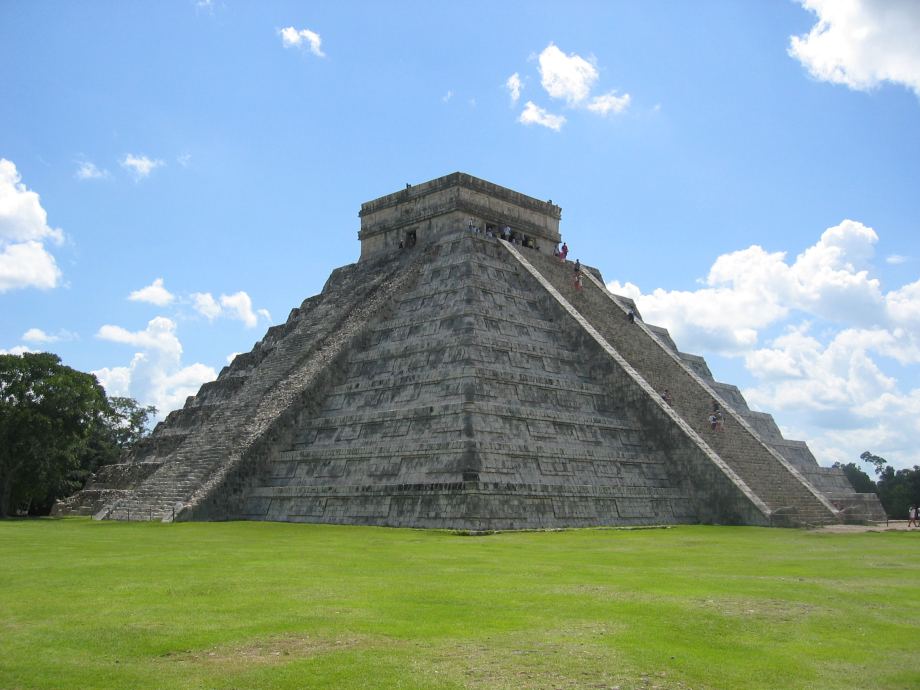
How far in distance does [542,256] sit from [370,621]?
23.2 metres

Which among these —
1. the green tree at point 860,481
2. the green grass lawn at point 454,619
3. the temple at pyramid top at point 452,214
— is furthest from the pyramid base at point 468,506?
the green tree at point 860,481

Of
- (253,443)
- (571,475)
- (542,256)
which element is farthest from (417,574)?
(542,256)

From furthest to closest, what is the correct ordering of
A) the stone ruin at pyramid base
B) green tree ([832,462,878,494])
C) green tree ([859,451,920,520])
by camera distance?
green tree ([832,462,878,494])
green tree ([859,451,920,520])
the stone ruin at pyramid base

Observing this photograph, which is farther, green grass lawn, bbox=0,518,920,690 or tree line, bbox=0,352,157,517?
tree line, bbox=0,352,157,517

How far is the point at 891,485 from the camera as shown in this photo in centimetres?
4728

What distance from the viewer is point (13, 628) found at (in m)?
6.62

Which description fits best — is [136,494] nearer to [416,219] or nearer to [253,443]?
[253,443]

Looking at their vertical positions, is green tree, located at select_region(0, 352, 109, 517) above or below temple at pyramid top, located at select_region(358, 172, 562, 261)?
below

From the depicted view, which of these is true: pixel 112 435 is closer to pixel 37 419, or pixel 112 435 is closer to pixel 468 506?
pixel 37 419

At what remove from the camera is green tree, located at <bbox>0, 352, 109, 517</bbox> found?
88.6 ft

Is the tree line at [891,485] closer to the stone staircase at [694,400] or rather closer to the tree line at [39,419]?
the stone staircase at [694,400]

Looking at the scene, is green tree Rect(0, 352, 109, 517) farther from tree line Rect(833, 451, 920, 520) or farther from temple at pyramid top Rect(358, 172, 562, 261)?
tree line Rect(833, 451, 920, 520)

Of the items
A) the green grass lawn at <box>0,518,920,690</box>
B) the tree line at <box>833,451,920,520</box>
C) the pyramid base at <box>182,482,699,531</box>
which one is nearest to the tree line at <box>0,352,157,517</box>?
the pyramid base at <box>182,482,699,531</box>

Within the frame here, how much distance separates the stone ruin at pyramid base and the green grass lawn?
5152mm
